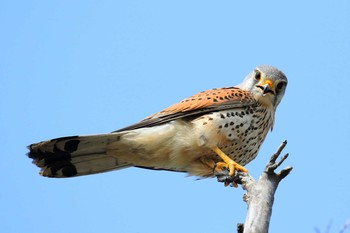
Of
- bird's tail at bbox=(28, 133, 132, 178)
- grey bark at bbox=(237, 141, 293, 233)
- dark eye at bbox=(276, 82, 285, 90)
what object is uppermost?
dark eye at bbox=(276, 82, 285, 90)

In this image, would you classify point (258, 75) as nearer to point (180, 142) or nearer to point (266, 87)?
point (266, 87)

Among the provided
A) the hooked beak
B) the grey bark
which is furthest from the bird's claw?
the hooked beak

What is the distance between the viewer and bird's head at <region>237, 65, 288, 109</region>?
Answer: 618 cm

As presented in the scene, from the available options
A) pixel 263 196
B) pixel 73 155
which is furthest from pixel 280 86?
pixel 263 196

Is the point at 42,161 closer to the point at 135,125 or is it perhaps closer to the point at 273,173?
the point at 135,125

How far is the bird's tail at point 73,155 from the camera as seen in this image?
552cm

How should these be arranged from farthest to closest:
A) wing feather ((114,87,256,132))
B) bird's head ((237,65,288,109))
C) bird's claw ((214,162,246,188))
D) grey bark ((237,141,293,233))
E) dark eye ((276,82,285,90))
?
1. dark eye ((276,82,285,90))
2. bird's head ((237,65,288,109))
3. wing feather ((114,87,256,132))
4. bird's claw ((214,162,246,188))
5. grey bark ((237,141,293,233))

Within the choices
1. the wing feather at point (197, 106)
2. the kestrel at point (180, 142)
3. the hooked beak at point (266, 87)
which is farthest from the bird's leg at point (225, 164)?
the hooked beak at point (266, 87)

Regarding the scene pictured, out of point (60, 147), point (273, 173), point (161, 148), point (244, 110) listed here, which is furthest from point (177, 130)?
point (273, 173)

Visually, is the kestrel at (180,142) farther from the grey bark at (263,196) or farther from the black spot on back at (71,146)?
the grey bark at (263,196)

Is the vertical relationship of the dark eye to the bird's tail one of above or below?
above

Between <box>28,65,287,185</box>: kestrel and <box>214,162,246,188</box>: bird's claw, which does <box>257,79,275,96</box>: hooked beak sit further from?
<box>214,162,246,188</box>: bird's claw

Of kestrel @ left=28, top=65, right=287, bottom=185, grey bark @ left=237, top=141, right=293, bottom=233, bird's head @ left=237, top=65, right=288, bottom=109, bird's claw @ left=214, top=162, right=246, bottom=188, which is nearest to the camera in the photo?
grey bark @ left=237, top=141, right=293, bottom=233

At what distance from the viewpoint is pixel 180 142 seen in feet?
18.7
